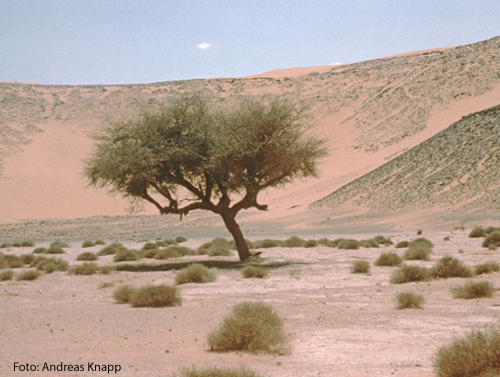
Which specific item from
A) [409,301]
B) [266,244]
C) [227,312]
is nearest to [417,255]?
[409,301]

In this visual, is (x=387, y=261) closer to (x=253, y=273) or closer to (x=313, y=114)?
(x=253, y=273)

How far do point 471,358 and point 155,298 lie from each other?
7.51 meters

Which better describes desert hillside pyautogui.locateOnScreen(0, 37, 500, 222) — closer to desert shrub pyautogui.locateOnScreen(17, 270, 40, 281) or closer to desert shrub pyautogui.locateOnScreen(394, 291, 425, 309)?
desert shrub pyautogui.locateOnScreen(17, 270, 40, 281)

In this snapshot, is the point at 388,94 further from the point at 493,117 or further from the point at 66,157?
the point at 66,157

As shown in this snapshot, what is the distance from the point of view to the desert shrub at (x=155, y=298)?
476 inches

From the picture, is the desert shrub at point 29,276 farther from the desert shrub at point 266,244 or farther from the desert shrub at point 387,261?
the desert shrub at point 266,244

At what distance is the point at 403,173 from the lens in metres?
47.1

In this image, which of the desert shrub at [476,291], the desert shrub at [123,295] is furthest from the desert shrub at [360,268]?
the desert shrub at [123,295]

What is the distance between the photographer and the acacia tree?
2077cm

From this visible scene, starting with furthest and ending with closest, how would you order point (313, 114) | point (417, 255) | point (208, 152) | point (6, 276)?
point (313, 114) < point (208, 152) < point (417, 255) < point (6, 276)

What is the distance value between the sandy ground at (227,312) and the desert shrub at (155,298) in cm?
30

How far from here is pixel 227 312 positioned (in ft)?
37.2

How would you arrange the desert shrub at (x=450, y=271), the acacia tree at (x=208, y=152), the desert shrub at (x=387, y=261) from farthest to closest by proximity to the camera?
1. the acacia tree at (x=208, y=152)
2. the desert shrub at (x=387, y=261)
3. the desert shrub at (x=450, y=271)

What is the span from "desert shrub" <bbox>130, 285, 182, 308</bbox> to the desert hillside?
129ft
